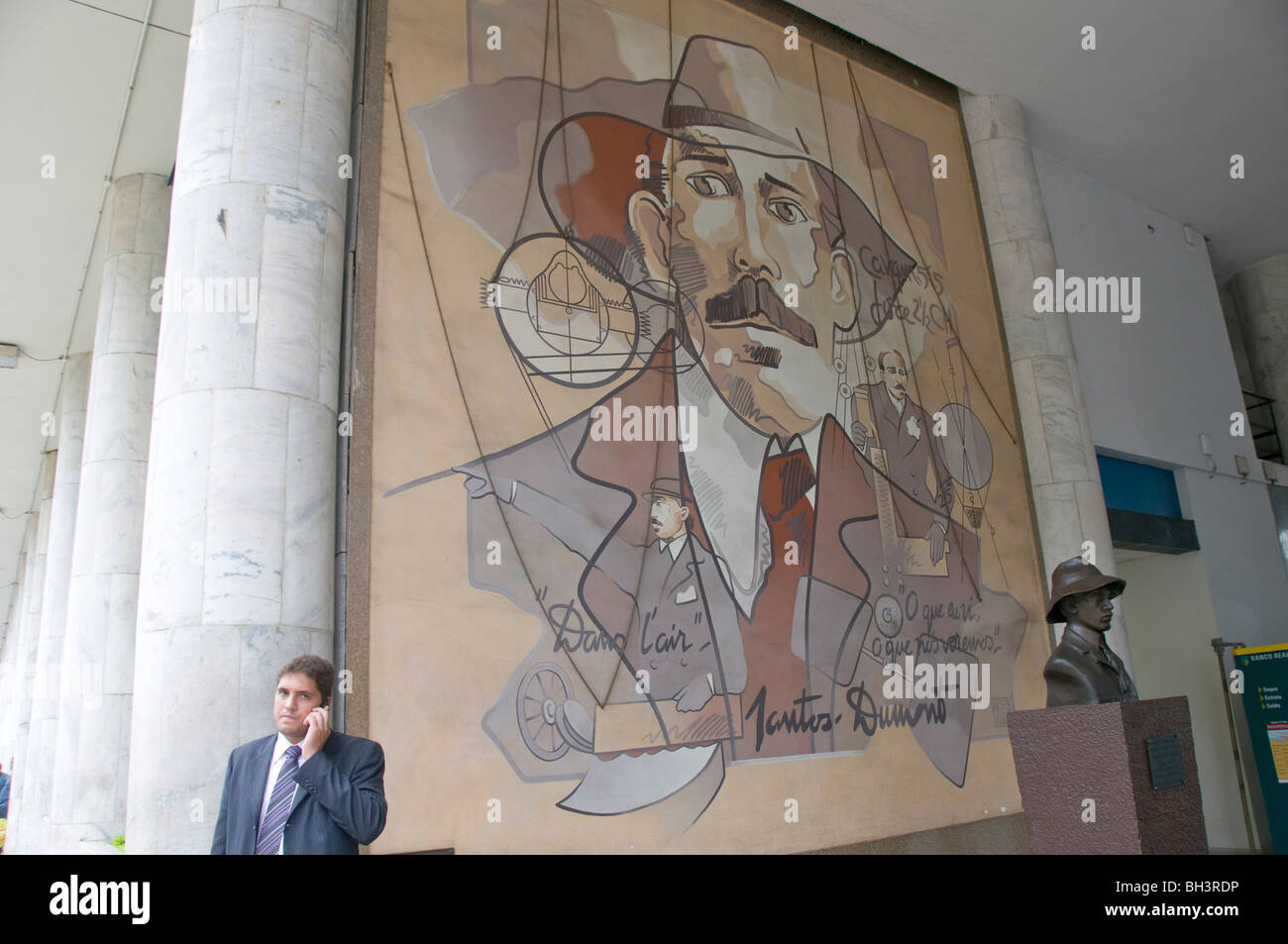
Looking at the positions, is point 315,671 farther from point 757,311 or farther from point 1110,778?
point 757,311

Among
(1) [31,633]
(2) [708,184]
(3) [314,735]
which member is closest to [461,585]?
(3) [314,735]

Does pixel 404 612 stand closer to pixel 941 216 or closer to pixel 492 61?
pixel 492 61

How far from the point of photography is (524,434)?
4.60 m

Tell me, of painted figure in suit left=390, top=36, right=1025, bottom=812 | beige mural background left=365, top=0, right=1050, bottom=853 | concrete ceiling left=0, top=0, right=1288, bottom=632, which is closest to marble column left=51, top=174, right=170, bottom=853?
concrete ceiling left=0, top=0, right=1288, bottom=632

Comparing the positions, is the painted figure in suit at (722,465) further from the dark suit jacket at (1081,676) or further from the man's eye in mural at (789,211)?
the dark suit jacket at (1081,676)

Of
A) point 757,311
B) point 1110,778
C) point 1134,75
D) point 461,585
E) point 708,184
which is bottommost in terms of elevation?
point 1110,778

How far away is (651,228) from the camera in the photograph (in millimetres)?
5473

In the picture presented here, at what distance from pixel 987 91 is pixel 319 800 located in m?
8.11

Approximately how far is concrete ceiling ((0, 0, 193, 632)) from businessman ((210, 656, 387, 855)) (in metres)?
5.66

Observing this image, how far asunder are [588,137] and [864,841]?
433 centimetres

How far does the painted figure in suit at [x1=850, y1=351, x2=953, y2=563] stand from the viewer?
630 centimetres

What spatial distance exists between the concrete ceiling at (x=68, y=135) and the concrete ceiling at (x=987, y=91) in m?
0.01

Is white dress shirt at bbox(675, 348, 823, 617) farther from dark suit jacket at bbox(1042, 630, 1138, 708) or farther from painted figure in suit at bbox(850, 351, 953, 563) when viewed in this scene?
dark suit jacket at bbox(1042, 630, 1138, 708)

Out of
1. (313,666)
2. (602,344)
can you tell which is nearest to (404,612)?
(313,666)
